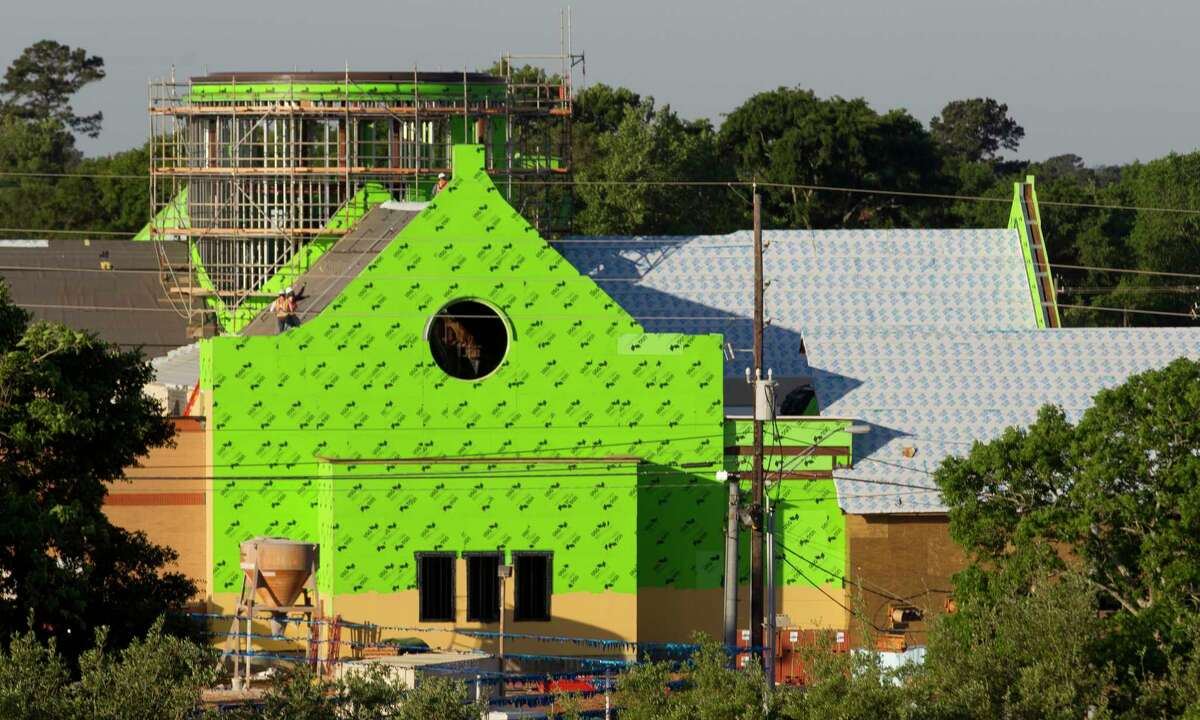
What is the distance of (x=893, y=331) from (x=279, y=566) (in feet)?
62.5

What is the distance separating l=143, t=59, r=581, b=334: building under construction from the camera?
252 feet

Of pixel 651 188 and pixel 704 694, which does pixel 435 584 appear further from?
pixel 651 188

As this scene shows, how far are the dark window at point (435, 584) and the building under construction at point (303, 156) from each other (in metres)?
18.4

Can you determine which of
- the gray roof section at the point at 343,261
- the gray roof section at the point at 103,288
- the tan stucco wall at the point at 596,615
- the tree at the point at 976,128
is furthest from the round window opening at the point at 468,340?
the tree at the point at 976,128

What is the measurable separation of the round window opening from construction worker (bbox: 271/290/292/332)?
3542 mm

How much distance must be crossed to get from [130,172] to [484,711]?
93.8 metres

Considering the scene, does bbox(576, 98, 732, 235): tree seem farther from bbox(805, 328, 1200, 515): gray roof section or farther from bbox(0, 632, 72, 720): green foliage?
bbox(0, 632, 72, 720): green foliage

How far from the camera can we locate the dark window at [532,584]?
58500 mm

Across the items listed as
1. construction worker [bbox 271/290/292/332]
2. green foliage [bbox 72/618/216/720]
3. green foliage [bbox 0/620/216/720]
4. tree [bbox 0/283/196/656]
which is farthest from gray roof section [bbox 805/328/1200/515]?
green foliage [bbox 0/620/216/720]

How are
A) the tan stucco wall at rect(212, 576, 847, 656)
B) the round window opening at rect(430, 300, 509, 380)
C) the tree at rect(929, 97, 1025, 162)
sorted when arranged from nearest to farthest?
the tan stucco wall at rect(212, 576, 847, 656) → the round window opening at rect(430, 300, 509, 380) → the tree at rect(929, 97, 1025, 162)

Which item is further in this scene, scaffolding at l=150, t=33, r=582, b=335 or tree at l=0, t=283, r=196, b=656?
scaffolding at l=150, t=33, r=582, b=335

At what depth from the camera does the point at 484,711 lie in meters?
38.1

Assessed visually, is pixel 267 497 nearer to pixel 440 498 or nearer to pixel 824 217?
pixel 440 498

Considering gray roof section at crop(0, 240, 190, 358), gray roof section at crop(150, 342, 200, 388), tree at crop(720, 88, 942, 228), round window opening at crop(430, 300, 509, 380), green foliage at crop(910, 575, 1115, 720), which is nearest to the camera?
green foliage at crop(910, 575, 1115, 720)
